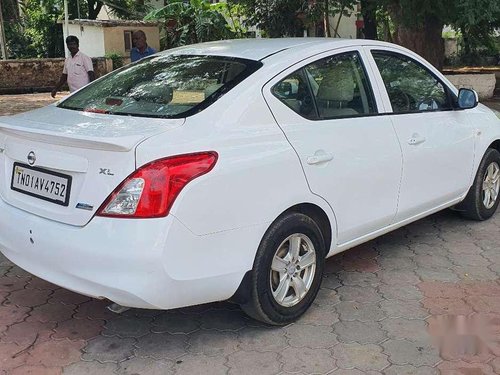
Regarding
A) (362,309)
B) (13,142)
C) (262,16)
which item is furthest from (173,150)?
(262,16)

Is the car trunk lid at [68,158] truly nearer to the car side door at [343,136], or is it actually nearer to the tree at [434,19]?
the car side door at [343,136]

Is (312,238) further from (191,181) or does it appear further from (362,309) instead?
(191,181)

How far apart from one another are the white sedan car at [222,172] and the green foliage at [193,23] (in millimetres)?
15812

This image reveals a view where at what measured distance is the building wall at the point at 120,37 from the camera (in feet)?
65.6

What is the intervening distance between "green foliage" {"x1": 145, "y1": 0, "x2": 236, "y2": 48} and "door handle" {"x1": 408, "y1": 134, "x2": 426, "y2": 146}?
16.0 meters

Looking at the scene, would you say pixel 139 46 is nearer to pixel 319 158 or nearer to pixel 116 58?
pixel 319 158

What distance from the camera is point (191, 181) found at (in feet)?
9.36

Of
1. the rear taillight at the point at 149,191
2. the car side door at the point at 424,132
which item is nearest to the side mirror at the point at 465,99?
the car side door at the point at 424,132

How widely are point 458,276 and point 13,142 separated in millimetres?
2986

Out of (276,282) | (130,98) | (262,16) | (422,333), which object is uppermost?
(262,16)

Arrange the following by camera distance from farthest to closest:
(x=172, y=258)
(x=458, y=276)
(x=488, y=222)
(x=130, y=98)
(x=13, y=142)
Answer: (x=488, y=222) < (x=458, y=276) < (x=130, y=98) < (x=13, y=142) < (x=172, y=258)

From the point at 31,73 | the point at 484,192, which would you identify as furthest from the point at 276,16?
the point at 484,192

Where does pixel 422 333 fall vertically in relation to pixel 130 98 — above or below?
below

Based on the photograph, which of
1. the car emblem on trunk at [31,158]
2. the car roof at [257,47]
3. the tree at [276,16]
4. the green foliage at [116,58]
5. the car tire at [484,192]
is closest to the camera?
the car emblem on trunk at [31,158]
